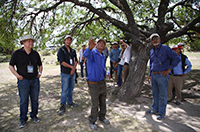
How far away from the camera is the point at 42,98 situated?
545 cm

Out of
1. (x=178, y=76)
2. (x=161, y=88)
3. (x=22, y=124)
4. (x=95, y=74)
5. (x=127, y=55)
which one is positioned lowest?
(x=22, y=124)

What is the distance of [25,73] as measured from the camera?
11.2 ft

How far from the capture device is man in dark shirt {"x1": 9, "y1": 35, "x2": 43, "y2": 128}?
11.1ft

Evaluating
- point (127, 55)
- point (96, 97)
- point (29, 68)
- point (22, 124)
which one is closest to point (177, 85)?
point (127, 55)

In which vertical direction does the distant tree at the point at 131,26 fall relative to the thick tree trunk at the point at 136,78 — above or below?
above

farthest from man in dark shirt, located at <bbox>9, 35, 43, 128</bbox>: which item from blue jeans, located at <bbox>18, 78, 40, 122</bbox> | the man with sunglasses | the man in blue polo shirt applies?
the man with sunglasses

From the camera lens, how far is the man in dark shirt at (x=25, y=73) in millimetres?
3398

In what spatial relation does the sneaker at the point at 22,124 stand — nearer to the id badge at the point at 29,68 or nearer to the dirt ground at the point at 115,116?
the dirt ground at the point at 115,116

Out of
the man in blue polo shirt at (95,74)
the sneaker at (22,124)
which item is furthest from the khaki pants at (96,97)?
the sneaker at (22,124)

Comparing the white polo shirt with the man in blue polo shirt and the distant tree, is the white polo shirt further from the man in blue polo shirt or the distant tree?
the man in blue polo shirt

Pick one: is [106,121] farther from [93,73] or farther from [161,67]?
[161,67]

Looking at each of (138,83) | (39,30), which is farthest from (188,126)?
(39,30)

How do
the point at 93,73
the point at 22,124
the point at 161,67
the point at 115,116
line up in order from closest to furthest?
the point at 93,73, the point at 22,124, the point at 161,67, the point at 115,116

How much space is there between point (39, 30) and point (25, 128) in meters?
5.99
